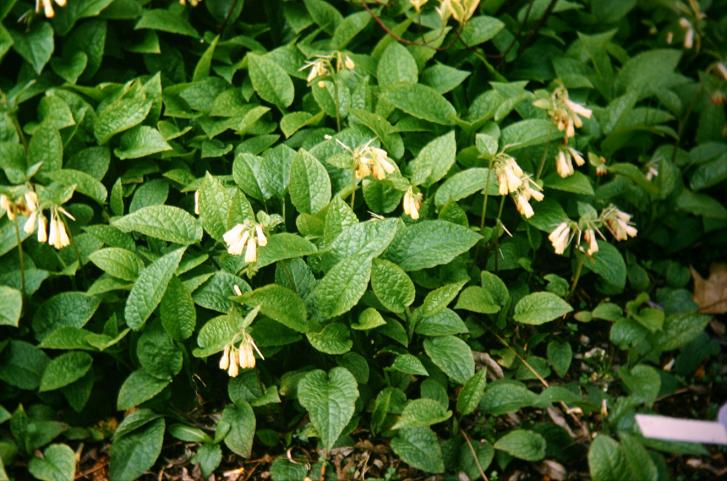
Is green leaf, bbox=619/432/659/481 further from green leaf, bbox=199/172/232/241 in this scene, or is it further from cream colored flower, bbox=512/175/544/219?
green leaf, bbox=199/172/232/241

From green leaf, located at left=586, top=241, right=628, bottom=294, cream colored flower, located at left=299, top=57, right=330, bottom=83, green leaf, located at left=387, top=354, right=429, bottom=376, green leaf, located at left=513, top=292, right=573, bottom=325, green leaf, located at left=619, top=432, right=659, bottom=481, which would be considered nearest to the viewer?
green leaf, located at left=619, top=432, right=659, bottom=481

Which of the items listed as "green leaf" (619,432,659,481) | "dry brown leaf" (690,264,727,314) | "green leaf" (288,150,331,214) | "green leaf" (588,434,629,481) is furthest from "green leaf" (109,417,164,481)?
"dry brown leaf" (690,264,727,314)

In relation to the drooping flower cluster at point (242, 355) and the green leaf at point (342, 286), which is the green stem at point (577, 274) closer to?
the green leaf at point (342, 286)

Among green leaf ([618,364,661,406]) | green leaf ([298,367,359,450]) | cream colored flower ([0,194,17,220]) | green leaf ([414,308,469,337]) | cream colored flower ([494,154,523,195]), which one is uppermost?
cream colored flower ([0,194,17,220])

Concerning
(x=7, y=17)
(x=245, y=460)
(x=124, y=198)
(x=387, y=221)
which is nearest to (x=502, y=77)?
(x=387, y=221)

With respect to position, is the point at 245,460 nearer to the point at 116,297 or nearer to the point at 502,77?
the point at 116,297

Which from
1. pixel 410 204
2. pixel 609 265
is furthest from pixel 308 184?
pixel 609 265

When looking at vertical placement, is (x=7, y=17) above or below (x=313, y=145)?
above

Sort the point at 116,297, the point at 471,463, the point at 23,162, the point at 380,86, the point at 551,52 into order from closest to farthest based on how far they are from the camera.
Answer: the point at 471,463 → the point at 116,297 → the point at 23,162 → the point at 380,86 → the point at 551,52
